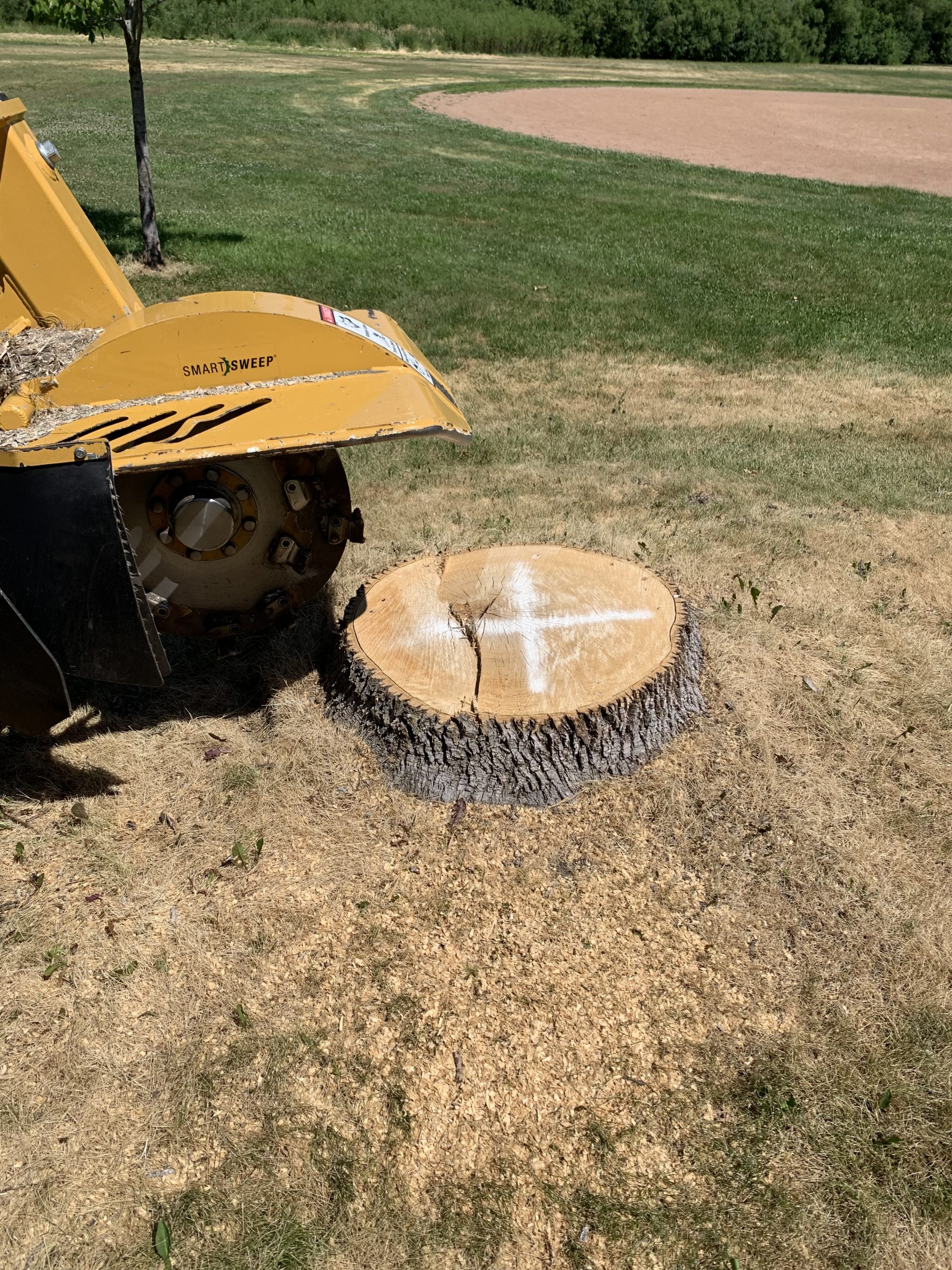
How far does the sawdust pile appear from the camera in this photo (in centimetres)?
304

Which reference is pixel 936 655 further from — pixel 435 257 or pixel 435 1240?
pixel 435 257

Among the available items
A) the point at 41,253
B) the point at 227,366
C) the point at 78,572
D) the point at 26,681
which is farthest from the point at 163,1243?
the point at 41,253

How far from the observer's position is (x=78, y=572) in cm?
285

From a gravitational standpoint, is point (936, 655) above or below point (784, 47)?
below

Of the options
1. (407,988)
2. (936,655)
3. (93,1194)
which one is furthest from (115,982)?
(936,655)

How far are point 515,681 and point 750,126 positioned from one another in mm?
26912

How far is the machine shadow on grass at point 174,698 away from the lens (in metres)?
3.40

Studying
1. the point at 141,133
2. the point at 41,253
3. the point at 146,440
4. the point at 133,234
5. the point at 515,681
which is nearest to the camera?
the point at 146,440

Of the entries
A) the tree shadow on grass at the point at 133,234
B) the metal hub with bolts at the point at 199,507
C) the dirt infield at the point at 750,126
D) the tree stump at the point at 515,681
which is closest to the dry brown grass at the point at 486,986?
the tree stump at the point at 515,681

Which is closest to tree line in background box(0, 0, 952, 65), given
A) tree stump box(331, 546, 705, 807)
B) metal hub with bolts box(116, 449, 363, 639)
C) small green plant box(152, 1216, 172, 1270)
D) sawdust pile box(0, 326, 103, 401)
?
sawdust pile box(0, 326, 103, 401)

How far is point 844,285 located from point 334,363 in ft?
31.6

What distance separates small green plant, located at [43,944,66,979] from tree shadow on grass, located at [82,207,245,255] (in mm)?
9406

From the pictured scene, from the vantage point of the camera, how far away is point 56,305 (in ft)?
11.2

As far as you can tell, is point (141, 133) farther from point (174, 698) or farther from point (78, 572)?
point (78, 572)
